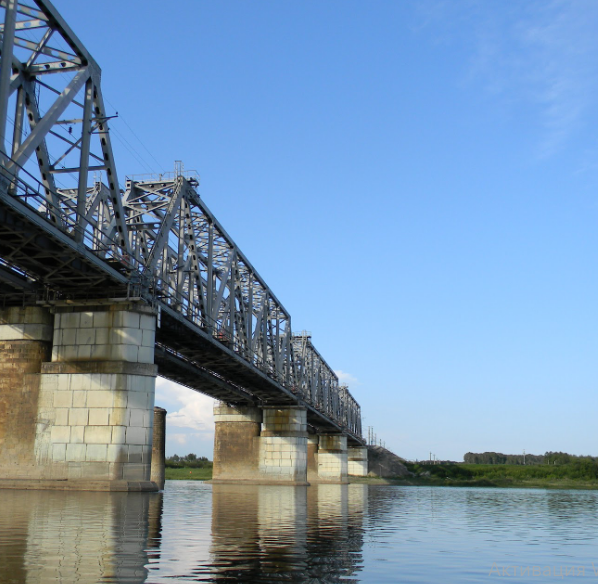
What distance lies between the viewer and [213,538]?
15.9m

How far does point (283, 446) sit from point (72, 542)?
61950 millimetres

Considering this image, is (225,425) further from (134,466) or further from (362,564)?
(362,564)

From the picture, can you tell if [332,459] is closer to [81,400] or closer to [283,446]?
[283,446]

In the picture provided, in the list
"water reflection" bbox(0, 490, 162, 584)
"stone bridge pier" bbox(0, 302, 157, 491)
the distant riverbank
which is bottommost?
the distant riverbank

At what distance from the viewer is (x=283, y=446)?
73.9m

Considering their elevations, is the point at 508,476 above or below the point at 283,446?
below

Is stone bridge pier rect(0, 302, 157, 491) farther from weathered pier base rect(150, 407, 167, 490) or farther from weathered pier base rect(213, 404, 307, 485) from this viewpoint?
weathered pier base rect(213, 404, 307, 485)

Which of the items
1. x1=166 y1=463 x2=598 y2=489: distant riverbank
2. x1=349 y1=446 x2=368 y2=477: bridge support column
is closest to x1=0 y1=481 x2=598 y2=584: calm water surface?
x1=166 y1=463 x2=598 y2=489: distant riverbank

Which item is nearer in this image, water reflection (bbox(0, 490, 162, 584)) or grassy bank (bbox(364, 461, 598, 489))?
water reflection (bbox(0, 490, 162, 584))

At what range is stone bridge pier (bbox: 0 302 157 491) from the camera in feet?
103

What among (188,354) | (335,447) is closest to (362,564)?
(188,354)

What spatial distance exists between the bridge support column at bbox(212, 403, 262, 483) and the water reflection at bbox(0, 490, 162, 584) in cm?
5201

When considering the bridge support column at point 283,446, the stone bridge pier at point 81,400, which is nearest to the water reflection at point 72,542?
the stone bridge pier at point 81,400

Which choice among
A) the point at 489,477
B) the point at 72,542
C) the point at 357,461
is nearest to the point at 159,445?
the point at 72,542
